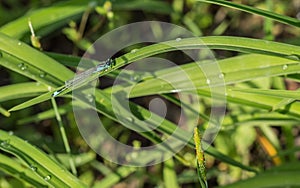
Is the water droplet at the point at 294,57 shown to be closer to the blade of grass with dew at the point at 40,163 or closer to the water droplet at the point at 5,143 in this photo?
the blade of grass with dew at the point at 40,163

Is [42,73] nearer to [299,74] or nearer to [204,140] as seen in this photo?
[204,140]

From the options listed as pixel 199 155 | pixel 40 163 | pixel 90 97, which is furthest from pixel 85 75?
pixel 199 155

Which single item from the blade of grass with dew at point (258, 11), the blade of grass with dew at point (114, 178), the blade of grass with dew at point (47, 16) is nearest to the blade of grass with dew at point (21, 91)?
the blade of grass with dew at point (47, 16)

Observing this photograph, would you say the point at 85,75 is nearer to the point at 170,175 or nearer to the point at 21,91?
the point at 21,91

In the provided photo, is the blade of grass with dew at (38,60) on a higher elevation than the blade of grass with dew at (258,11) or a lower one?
higher

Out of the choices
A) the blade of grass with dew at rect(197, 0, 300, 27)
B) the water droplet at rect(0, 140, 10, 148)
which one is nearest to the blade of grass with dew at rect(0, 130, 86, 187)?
the water droplet at rect(0, 140, 10, 148)

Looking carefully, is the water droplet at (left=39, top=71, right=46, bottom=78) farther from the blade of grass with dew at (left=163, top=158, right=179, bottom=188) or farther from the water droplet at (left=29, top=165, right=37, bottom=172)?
the blade of grass with dew at (left=163, top=158, right=179, bottom=188)

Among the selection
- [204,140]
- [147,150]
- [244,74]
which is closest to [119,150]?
[147,150]
